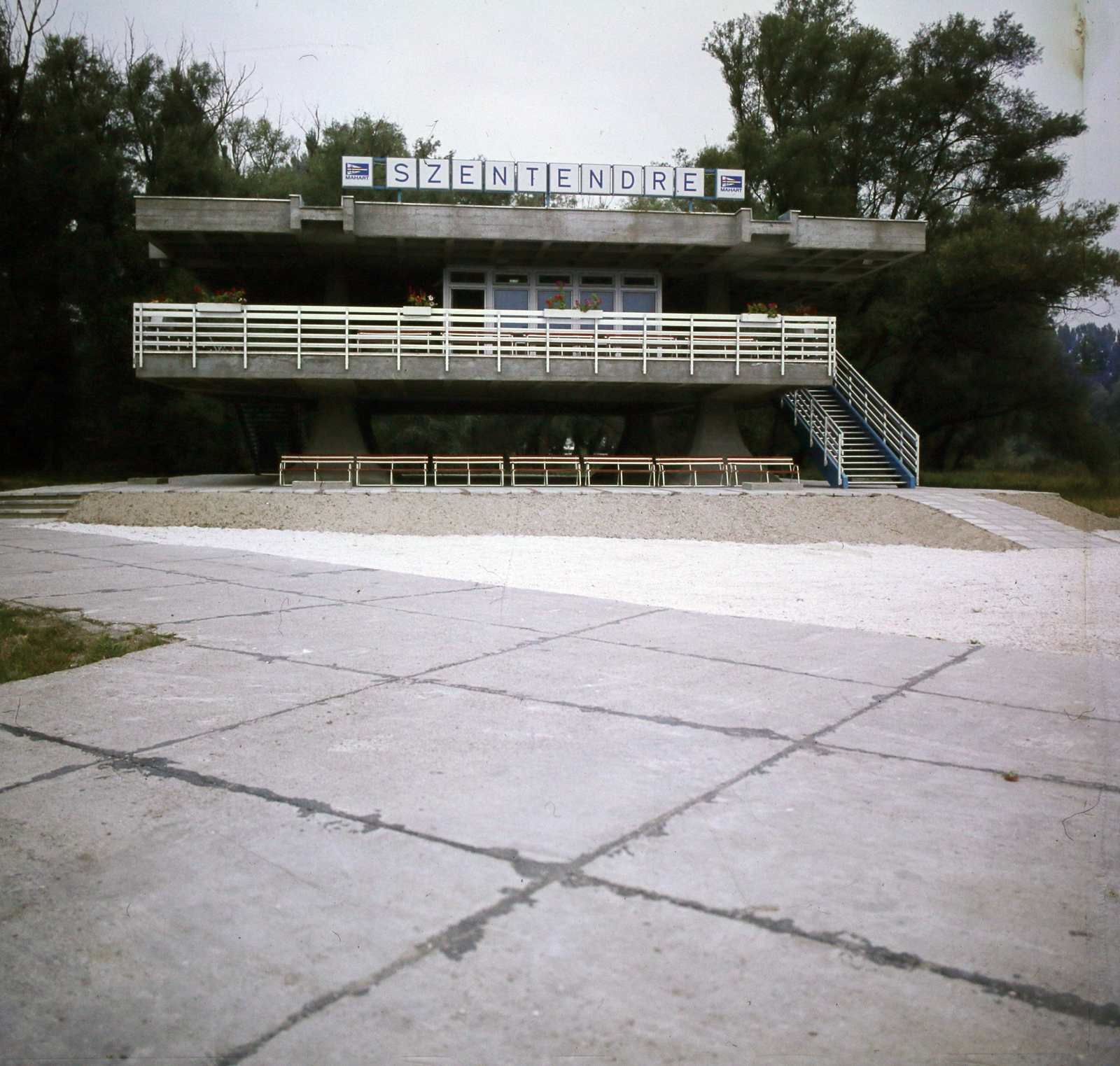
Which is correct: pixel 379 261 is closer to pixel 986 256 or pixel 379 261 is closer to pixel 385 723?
pixel 986 256

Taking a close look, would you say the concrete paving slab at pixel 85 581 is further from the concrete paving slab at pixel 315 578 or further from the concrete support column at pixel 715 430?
the concrete support column at pixel 715 430

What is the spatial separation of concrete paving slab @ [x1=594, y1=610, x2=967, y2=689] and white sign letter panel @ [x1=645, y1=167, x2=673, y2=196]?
20.3 meters

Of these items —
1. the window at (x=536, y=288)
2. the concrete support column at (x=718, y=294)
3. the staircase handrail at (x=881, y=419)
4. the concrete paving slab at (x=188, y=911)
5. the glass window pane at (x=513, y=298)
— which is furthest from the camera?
the concrete support column at (x=718, y=294)

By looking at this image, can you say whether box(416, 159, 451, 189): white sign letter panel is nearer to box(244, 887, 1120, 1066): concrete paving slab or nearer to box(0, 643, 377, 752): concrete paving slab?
box(0, 643, 377, 752): concrete paving slab

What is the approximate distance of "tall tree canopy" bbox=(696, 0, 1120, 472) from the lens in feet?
104

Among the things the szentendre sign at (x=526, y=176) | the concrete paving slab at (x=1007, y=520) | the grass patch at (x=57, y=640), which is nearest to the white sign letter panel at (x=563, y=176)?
the szentendre sign at (x=526, y=176)

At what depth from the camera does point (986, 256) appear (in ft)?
103

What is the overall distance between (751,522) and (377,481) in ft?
37.2

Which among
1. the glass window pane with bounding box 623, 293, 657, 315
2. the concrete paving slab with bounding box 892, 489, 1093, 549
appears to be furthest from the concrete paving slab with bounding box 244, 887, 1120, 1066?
the glass window pane with bounding box 623, 293, 657, 315

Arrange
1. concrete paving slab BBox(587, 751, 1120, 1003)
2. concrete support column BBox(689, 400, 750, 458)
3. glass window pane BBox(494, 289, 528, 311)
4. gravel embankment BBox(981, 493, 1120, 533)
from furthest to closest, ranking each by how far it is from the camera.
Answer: glass window pane BBox(494, 289, 528, 311) < concrete support column BBox(689, 400, 750, 458) < gravel embankment BBox(981, 493, 1120, 533) < concrete paving slab BBox(587, 751, 1120, 1003)

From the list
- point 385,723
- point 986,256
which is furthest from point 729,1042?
point 986,256

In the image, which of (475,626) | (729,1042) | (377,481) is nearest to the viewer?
(729,1042)

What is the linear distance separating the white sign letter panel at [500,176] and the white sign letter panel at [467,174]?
8.4 inches

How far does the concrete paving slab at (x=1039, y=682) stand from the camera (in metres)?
5.32
